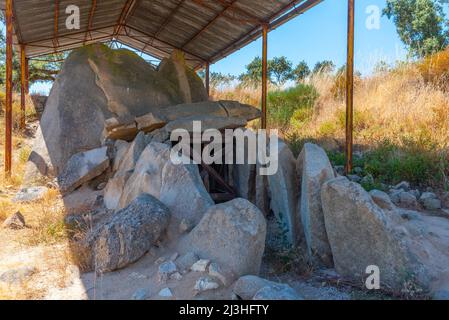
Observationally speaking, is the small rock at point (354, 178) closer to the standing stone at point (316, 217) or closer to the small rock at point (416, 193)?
the small rock at point (416, 193)

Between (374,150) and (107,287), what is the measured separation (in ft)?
20.1

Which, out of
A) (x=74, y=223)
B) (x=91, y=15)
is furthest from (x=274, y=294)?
(x=91, y=15)

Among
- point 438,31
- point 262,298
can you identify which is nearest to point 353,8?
point 262,298

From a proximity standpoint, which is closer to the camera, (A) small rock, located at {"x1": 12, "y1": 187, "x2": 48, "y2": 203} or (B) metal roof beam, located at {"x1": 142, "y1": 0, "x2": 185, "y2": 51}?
(A) small rock, located at {"x1": 12, "y1": 187, "x2": 48, "y2": 203}

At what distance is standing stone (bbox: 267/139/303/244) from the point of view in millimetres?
4293

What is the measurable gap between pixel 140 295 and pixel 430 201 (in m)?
4.30

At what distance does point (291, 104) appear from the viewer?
41.9 ft

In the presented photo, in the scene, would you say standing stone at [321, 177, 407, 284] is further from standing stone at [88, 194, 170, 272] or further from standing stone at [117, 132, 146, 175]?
standing stone at [117, 132, 146, 175]

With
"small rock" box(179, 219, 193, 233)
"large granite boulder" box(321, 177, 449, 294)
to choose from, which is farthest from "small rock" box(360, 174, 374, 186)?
"small rock" box(179, 219, 193, 233)

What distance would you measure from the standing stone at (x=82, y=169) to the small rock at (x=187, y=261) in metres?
3.77

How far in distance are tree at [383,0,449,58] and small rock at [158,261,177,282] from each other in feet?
62.4

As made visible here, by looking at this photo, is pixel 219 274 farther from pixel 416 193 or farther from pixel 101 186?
pixel 101 186
